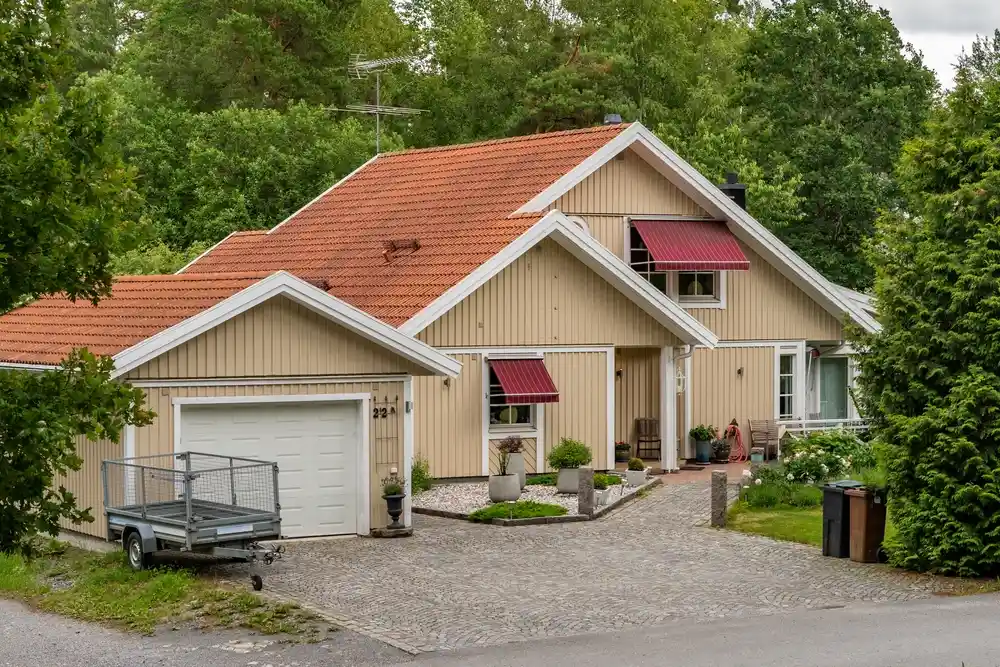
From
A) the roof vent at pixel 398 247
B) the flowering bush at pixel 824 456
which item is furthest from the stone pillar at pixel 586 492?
the roof vent at pixel 398 247

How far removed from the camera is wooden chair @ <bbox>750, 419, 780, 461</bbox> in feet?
112

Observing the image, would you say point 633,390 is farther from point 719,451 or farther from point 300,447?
point 300,447

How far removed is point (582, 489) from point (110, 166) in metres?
11.2

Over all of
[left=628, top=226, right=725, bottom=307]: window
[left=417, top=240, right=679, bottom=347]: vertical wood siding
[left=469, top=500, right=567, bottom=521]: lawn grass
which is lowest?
[left=469, top=500, right=567, bottom=521]: lawn grass

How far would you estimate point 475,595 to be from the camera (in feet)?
63.5

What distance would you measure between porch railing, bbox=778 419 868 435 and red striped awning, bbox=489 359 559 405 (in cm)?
595

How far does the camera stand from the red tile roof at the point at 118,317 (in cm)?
2295

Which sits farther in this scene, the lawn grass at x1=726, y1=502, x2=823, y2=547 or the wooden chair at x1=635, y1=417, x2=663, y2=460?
the wooden chair at x1=635, y1=417, x2=663, y2=460

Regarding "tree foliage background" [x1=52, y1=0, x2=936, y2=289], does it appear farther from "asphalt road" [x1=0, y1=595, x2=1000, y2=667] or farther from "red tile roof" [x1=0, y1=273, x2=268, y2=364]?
"asphalt road" [x1=0, y1=595, x2=1000, y2=667]

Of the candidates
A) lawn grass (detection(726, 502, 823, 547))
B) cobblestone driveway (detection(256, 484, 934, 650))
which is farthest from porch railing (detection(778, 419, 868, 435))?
cobblestone driveway (detection(256, 484, 934, 650))

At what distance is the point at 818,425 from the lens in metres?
34.8

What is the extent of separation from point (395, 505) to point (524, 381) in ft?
21.3

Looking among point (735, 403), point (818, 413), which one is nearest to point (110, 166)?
point (735, 403)

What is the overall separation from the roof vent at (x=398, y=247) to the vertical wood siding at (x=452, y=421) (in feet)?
9.97
